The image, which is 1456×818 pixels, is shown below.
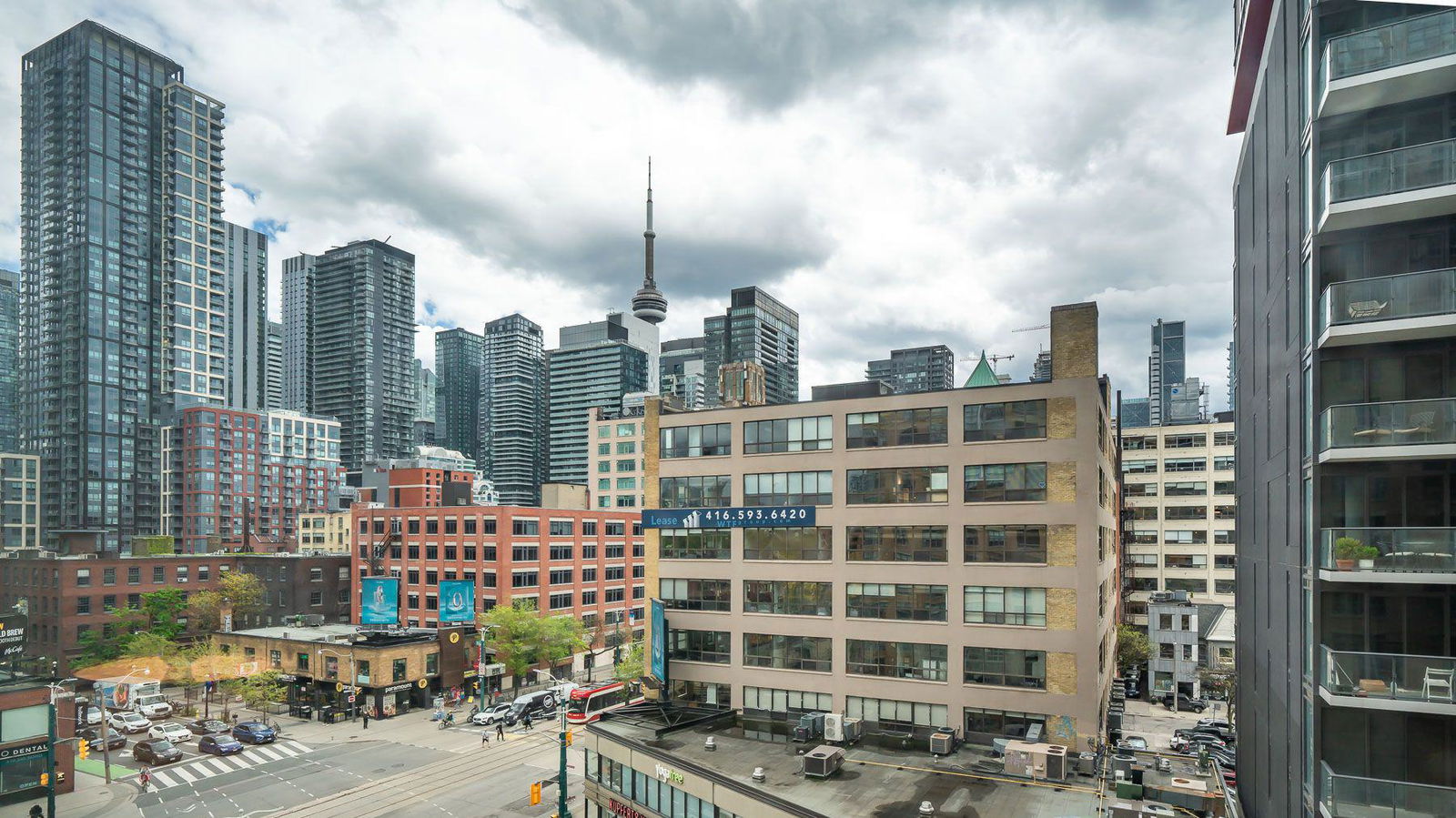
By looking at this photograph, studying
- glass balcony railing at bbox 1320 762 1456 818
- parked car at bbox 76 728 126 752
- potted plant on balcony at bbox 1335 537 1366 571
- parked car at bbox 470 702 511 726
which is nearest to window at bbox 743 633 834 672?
glass balcony railing at bbox 1320 762 1456 818

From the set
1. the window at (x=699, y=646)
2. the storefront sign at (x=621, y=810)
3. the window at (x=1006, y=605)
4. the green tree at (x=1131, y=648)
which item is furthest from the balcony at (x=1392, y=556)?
the green tree at (x=1131, y=648)

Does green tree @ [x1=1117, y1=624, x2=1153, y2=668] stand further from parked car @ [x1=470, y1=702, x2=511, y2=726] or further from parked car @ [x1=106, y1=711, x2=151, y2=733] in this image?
parked car @ [x1=106, y1=711, x2=151, y2=733]

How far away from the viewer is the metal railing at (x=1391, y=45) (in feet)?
57.7

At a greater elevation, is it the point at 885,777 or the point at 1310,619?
the point at 1310,619

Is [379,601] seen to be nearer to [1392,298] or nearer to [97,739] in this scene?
[97,739]

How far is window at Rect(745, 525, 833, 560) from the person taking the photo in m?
45.2

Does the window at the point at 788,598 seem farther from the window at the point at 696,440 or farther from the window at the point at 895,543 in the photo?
the window at the point at 696,440

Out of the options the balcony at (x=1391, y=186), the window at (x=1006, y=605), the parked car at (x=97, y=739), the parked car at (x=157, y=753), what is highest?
the balcony at (x=1391, y=186)

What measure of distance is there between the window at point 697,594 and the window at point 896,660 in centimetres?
830

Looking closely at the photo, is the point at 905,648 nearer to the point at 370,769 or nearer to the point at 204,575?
the point at 370,769

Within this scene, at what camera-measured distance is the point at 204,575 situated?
308 feet

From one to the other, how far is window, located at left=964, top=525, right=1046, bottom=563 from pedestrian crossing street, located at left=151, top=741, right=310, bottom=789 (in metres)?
51.6

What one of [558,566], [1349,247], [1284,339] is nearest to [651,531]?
[1284,339]

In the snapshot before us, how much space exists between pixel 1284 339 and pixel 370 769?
57768mm
